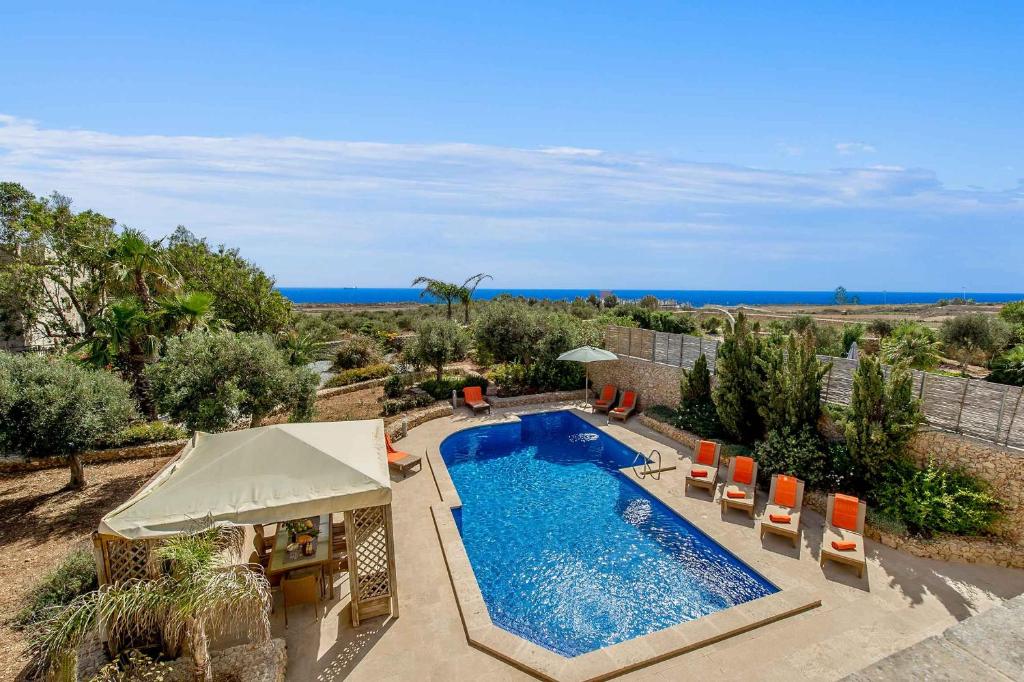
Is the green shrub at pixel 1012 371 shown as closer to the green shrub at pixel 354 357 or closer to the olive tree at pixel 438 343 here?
the olive tree at pixel 438 343

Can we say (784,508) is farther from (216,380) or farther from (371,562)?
(216,380)

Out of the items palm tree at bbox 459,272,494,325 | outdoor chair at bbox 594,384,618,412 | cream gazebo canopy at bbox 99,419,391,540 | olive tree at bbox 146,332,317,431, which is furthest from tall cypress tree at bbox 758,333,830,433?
palm tree at bbox 459,272,494,325

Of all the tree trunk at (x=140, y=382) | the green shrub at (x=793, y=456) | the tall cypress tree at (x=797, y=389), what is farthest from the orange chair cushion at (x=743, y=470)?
the tree trunk at (x=140, y=382)

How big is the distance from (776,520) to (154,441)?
50.8 ft

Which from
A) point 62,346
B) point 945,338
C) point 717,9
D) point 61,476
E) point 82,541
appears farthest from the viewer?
point 945,338

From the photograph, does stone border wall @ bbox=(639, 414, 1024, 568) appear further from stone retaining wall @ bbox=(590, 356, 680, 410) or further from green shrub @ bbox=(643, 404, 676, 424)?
stone retaining wall @ bbox=(590, 356, 680, 410)

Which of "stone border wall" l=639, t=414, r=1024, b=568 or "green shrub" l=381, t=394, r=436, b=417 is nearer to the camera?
"stone border wall" l=639, t=414, r=1024, b=568

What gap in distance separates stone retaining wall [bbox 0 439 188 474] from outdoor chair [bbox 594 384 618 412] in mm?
12903

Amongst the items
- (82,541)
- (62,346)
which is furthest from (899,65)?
(62,346)

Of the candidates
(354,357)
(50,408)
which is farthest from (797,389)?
(354,357)

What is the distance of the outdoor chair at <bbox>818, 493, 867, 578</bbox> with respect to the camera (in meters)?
7.76

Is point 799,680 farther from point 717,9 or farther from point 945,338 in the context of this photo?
point 945,338

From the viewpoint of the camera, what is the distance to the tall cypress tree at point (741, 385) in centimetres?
1215

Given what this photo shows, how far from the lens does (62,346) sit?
1638 centimetres
